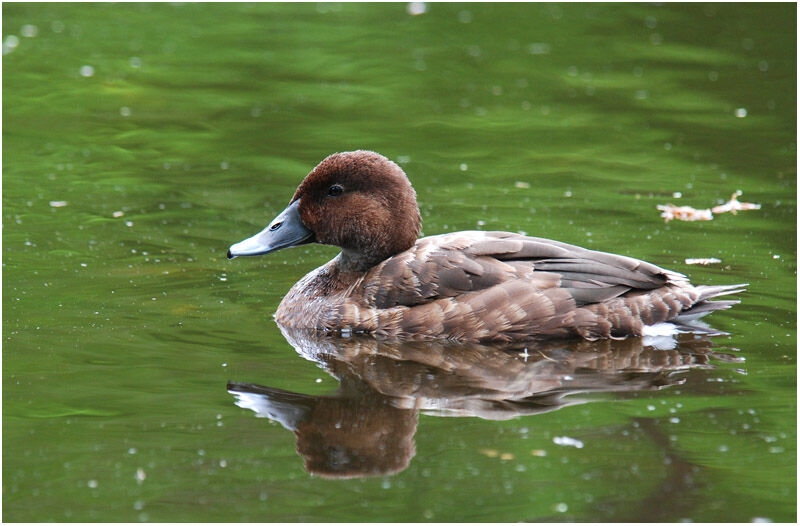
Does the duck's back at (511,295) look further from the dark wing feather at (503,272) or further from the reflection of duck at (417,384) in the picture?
the reflection of duck at (417,384)

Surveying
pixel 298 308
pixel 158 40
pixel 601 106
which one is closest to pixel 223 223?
pixel 298 308

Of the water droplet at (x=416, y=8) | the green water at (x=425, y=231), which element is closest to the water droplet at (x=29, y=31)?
the green water at (x=425, y=231)

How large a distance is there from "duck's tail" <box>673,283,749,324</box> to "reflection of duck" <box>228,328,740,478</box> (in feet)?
0.49

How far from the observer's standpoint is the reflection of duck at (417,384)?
6.10 meters

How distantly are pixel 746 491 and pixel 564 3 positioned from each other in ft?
45.3

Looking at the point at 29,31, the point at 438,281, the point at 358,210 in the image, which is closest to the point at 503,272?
the point at 438,281

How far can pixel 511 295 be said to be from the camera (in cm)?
776

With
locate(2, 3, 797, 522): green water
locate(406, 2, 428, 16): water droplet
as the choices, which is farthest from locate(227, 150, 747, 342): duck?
locate(406, 2, 428, 16): water droplet

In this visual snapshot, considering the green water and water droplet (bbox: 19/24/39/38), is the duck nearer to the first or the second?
the green water

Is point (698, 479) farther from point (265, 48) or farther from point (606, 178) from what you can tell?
point (265, 48)

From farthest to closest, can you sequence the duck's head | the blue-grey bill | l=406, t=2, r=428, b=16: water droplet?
l=406, t=2, r=428, b=16: water droplet → the blue-grey bill → the duck's head

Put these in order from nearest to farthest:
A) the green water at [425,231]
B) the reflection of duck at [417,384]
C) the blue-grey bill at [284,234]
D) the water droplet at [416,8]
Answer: the green water at [425,231], the reflection of duck at [417,384], the blue-grey bill at [284,234], the water droplet at [416,8]

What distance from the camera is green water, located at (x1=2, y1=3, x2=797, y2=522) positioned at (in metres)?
5.65

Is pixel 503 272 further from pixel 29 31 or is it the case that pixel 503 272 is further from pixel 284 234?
pixel 29 31
